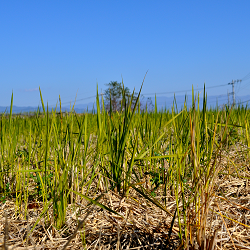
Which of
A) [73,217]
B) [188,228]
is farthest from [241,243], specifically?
[73,217]

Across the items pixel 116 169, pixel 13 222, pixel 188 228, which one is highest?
pixel 116 169

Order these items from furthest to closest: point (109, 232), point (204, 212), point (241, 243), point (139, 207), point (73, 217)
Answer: point (139, 207) → point (73, 217) → point (109, 232) → point (241, 243) → point (204, 212)

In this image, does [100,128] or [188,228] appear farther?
[100,128]

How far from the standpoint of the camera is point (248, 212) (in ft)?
4.56

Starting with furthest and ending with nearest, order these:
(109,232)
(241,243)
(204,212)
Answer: (109,232) → (241,243) → (204,212)

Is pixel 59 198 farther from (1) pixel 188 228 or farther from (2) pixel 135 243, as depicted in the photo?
(1) pixel 188 228

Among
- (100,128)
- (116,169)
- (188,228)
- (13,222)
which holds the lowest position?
(13,222)

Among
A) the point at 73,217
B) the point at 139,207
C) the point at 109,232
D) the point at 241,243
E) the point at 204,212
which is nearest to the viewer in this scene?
the point at 204,212

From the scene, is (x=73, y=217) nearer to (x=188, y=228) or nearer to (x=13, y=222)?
(x=13, y=222)

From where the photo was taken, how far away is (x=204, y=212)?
86 centimetres

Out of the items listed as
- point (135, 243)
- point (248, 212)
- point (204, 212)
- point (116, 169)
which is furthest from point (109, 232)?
point (248, 212)

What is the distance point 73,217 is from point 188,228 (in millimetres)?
684

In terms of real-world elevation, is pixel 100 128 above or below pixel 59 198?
above

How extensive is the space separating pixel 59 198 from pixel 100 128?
0.47 m
